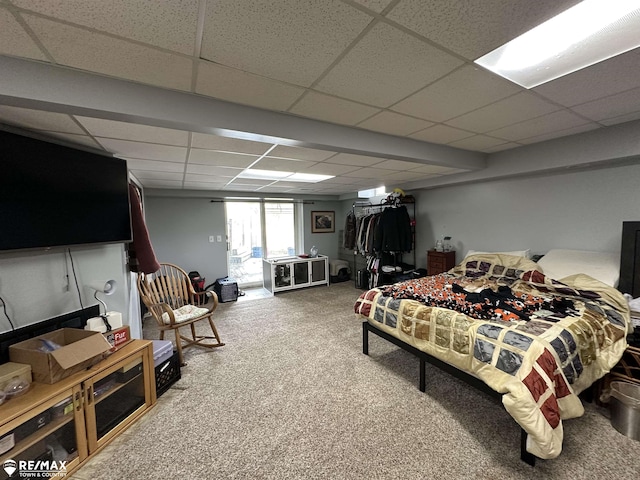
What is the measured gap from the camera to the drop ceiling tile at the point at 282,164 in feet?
8.94

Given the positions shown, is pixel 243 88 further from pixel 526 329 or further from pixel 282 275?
pixel 282 275

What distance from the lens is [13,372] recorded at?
1362 millimetres

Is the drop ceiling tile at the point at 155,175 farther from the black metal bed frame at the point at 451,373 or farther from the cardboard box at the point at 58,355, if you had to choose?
the black metal bed frame at the point at 451,373

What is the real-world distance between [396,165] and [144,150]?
270 centimetres

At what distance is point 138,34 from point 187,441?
2.32 m

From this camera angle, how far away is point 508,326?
1.71 m

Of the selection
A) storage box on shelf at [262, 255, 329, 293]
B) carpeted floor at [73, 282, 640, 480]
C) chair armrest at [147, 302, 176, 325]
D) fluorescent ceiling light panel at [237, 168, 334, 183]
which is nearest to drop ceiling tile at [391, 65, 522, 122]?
fluorescent ceiling light panel at [237, 168, 334, 183]

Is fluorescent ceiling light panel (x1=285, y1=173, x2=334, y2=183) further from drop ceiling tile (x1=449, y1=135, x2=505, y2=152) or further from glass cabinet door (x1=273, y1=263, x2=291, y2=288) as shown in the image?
glass cabinet door (x1=273, y1=263, x2=291, y2=288)

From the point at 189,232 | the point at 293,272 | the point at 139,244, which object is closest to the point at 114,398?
the point at 139,244

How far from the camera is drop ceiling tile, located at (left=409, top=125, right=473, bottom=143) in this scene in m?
2.22

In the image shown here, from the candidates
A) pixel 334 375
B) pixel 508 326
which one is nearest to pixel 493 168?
pixel 508 326

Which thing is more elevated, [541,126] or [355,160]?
[541,126]

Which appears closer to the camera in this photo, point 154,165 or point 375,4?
point 375,4

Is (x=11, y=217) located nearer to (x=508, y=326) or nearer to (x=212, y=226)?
(x=508, y=326)
